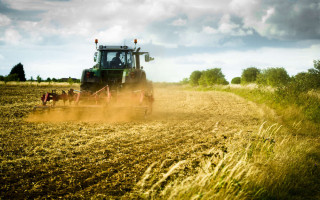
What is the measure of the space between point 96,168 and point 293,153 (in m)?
3.21

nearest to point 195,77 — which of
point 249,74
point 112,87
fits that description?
point 249,74

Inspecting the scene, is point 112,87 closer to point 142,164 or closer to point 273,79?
point 142,164

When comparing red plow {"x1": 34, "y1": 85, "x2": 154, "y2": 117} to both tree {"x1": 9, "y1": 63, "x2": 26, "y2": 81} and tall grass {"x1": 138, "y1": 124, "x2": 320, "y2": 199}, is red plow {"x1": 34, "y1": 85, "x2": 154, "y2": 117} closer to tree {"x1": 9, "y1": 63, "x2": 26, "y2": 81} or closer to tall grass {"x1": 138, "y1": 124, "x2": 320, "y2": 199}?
tall grass {"x1": 138, "y1": 124, "x2": 320, "y2": 199}

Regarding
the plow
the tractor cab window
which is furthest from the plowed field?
the tractor cab window

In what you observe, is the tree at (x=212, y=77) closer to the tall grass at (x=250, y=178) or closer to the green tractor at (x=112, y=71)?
the green tractor at (x=112, y=71)

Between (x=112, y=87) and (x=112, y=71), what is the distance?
1.93ft

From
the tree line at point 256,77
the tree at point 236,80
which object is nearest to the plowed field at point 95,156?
the tree line at point 256,77

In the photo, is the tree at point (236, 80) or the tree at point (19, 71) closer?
the tree at point (19, 71)

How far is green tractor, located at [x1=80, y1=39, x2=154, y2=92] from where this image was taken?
7781 mm

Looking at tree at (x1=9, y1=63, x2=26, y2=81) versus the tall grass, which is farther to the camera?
tree at (x1=9, y1=63, x2=26, y2=81)

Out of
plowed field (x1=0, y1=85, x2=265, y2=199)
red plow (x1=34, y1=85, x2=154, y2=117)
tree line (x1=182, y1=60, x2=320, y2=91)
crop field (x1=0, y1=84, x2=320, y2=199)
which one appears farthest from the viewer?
tree line (x1=182, y1=60, x2=320, y2=91)

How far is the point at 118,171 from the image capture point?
303 centimetres

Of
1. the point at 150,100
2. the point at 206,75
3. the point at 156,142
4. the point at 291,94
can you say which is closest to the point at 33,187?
the point at 156,142

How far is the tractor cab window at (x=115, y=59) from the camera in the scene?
816cm
